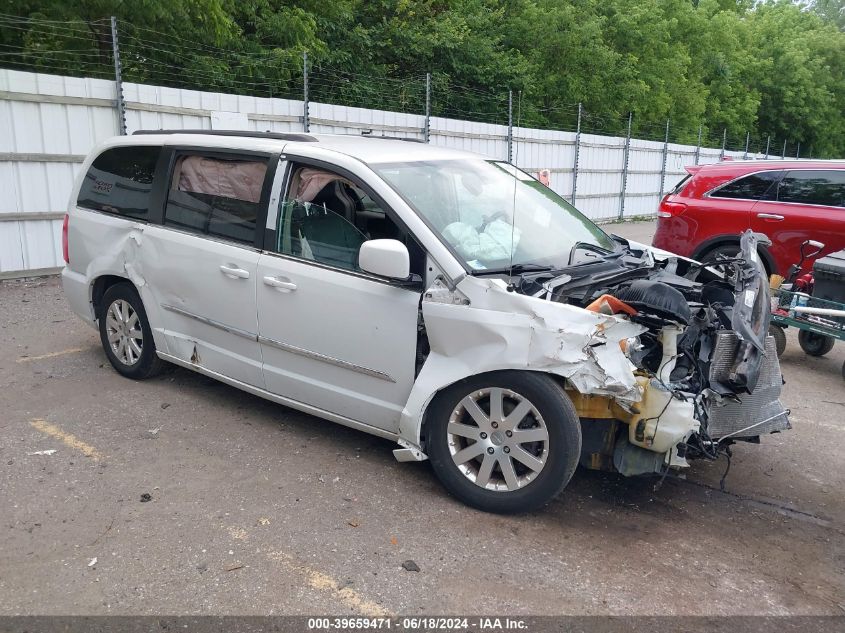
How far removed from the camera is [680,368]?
3.79m

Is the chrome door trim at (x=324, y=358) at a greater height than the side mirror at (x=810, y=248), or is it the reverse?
the side mirror at (x=810, y=248)

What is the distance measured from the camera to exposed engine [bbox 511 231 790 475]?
11.9ft

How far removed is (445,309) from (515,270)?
0.49 metres

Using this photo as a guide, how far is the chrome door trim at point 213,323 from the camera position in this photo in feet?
15.3

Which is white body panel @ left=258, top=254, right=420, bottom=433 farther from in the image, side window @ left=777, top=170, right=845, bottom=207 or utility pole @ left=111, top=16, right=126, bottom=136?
side window @ left=777, top=170, right=845, bottom=207

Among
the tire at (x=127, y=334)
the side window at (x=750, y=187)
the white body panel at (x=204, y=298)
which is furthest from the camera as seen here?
the side window at (x=750, y=187)

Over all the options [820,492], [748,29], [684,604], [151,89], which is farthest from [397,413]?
[748,29]

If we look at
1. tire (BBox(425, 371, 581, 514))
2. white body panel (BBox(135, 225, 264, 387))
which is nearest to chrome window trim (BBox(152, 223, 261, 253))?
white body panel (BBox(135, 225, 264, 387))

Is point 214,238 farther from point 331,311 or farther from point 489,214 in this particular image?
point 489,214

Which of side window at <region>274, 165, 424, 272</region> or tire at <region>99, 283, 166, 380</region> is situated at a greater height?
side window at <region>274, 165, 424, 272</region>

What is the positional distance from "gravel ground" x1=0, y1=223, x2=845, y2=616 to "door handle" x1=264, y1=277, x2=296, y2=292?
989 mm

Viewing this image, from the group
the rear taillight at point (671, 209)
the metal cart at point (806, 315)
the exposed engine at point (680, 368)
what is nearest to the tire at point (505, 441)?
the exposed engine at point (680, 368)

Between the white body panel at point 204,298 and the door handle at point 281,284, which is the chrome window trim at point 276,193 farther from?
the door handle at point 281,284

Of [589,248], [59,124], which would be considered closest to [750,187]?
[589,248]
